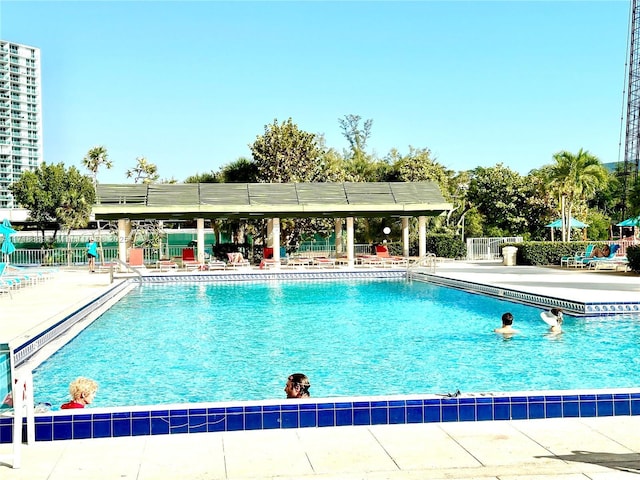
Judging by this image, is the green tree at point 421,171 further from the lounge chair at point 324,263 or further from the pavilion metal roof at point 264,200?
the lounge chair at point 324,263

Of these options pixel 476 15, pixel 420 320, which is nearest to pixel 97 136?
pixel 476 15

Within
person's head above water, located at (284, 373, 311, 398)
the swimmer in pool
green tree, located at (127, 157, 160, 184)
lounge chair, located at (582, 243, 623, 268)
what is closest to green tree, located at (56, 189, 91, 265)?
green tree, located at (127, 157, 160, 184)

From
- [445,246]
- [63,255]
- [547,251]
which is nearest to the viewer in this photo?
[547,251]

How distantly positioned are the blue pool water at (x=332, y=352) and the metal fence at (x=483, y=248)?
15516 mm

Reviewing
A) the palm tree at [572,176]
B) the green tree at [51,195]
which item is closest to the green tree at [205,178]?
the green tree at [51,195]

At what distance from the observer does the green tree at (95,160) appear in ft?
155

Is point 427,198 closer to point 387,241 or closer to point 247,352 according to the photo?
point 387,241

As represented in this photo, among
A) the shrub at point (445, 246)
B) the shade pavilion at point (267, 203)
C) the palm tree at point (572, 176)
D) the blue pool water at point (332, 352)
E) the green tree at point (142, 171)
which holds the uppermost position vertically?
the green tree at point (142, 171)

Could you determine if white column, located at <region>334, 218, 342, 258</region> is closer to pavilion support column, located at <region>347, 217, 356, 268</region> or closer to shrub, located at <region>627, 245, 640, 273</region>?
pavilion support column, located at <region>347, 217, 356, 268</region>

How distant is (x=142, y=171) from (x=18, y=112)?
4504 inches

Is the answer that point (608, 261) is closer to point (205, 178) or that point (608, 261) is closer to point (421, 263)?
point (421, 263)

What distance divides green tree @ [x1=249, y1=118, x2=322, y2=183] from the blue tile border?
28559 millimetres

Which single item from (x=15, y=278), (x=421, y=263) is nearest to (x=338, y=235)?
(x=421, y=263)

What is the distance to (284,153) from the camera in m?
33.9
